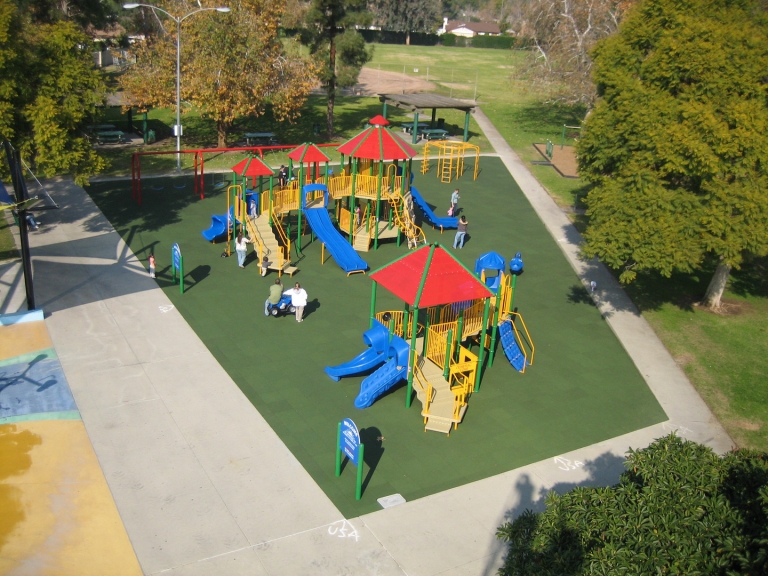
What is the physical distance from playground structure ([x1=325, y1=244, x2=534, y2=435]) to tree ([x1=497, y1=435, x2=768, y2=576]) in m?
6.54

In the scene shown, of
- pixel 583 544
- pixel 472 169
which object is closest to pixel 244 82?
pixel 472 169

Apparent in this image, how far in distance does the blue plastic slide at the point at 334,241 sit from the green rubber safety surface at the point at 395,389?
384 millimetres

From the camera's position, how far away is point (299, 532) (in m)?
12.5

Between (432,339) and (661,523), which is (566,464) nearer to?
(432,339)

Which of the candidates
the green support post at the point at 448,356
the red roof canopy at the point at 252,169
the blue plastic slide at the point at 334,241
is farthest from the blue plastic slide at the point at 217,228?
the green support post at the point at 448,356

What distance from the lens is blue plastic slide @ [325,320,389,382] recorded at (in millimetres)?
17094

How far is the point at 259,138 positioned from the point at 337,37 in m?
7.06

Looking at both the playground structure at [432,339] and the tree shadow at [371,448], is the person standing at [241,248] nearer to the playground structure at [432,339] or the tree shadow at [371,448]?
the playground structure at [432,339]

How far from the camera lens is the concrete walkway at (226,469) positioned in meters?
12.1

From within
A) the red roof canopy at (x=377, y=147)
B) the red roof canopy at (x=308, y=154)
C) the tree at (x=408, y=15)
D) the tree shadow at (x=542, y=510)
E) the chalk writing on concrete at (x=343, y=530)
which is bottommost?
the chalk writing on concrete at (x=343, y=530)

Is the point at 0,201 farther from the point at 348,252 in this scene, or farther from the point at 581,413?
the point at 581,413

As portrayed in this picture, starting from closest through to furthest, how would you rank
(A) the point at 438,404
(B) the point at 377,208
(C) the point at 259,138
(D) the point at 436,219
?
(A) the point at 438,404, (B) the point at 377,208, (D) the point at 436,219, (C) the point at 259,138

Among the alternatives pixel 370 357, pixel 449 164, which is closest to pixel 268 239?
pixel 370 357

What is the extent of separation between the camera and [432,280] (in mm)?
16578
